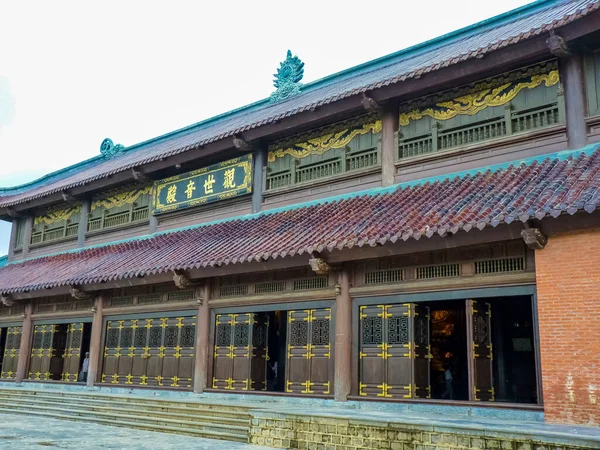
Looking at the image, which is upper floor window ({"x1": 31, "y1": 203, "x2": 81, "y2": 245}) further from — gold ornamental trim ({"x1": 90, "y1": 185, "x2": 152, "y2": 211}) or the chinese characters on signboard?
the chinese characters on signboard

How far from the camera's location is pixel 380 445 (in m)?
8.41

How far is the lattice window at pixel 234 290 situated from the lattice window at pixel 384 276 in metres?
3.19

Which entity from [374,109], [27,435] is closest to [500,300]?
[374,109]

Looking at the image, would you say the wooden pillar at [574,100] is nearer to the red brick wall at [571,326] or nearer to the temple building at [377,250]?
the temple building at [377,250]

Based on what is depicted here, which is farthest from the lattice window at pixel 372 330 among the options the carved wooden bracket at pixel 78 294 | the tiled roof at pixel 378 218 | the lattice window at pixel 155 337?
the carved wooden bracket at pixel 78 294

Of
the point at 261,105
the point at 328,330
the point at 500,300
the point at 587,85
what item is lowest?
the point at 328,330

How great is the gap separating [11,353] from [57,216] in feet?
15.5

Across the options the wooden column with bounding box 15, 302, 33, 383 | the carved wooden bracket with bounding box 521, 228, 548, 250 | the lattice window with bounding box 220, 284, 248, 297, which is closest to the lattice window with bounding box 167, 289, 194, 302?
the lattice window with bounding box 220, 284, 248, 297

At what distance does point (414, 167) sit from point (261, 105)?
908 cm

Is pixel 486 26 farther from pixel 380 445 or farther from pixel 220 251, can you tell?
pixel 380 445

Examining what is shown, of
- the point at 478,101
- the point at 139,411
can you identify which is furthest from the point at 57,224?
the point at 478,101

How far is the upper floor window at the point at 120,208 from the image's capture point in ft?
59.1

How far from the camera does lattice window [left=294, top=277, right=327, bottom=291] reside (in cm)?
1210

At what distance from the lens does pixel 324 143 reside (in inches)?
550
